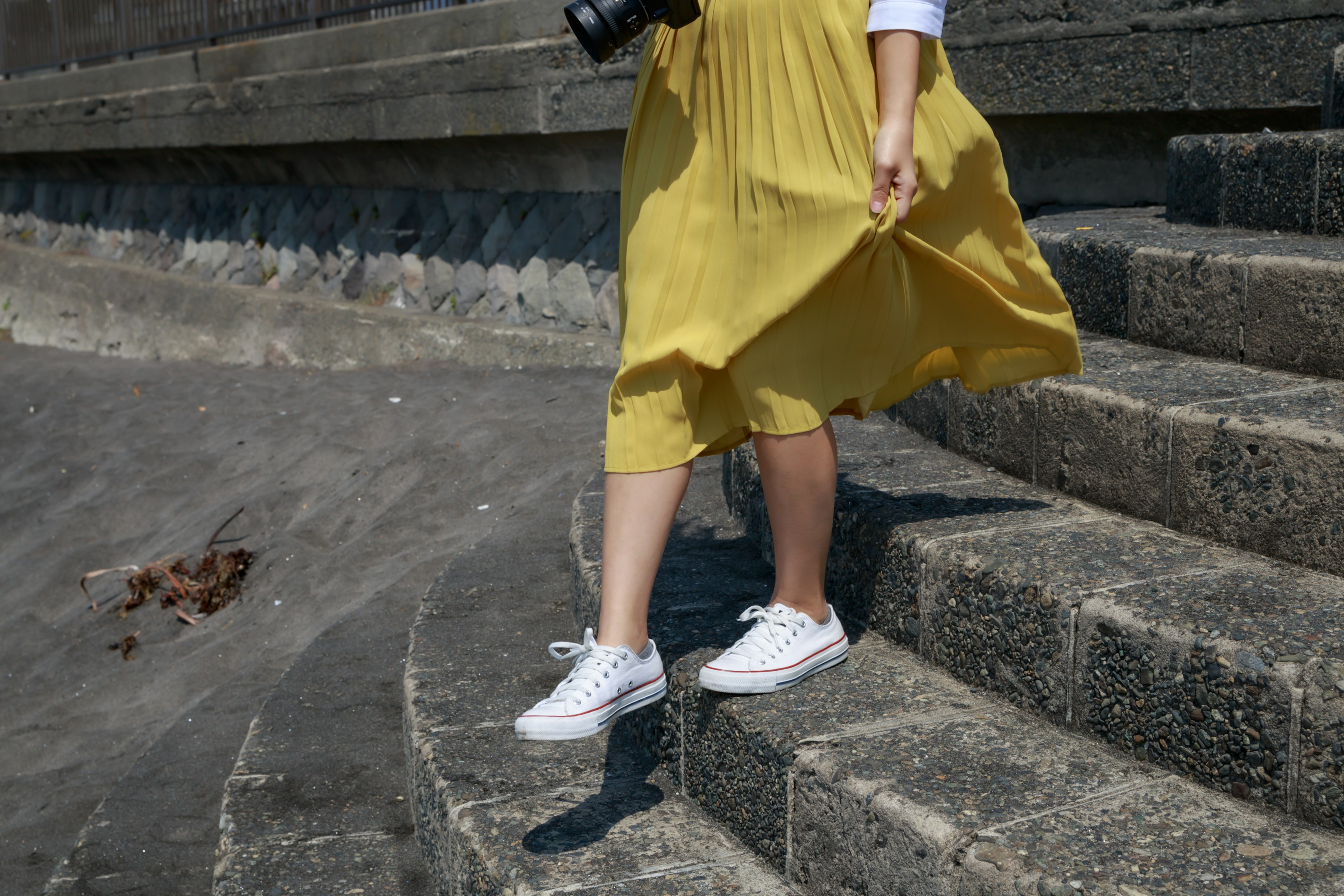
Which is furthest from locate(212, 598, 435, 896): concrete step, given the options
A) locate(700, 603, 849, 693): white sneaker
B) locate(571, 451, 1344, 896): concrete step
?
locate(700, 603, 849, 693): white sneaker

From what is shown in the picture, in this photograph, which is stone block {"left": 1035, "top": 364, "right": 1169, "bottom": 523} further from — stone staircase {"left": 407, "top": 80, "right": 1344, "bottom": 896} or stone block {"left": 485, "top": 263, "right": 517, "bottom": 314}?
stone block {"left": 485, "top": 263, "right": 517, "bottom": 314}

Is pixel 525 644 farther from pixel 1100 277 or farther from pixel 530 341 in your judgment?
pixel 530 341

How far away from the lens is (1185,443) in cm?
218

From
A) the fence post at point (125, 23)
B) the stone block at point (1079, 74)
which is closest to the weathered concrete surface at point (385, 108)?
the fence post at point (125, 23)

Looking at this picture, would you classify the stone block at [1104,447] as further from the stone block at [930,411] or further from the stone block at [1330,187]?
the stone block at [1330,187]

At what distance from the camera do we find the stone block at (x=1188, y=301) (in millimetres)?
2674

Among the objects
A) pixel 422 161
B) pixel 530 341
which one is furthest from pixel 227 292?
pixel 530 341

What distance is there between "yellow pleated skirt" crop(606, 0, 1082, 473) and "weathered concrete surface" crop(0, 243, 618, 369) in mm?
4576

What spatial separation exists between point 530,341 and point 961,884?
5726 millimetres

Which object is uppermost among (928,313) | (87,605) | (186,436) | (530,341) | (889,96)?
(889,96)

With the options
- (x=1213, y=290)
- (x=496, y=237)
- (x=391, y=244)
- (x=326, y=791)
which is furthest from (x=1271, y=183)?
(x=391, y=244)

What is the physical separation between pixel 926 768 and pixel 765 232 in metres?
0.89

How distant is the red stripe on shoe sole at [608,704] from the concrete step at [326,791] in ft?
2.13

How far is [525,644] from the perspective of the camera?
2.84 m
